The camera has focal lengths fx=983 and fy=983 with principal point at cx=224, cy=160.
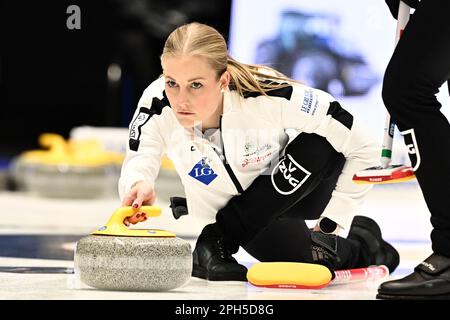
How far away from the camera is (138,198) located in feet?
8.84

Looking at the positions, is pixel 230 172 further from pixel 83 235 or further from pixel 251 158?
pixel 83 235

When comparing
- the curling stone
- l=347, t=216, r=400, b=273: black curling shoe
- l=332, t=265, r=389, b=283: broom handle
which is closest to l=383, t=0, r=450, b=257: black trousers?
l=332, t=265, r=389, b=283: broom handle

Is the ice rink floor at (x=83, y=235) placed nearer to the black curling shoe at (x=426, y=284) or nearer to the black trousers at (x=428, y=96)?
the black curling shoe at (x=426, y=284)

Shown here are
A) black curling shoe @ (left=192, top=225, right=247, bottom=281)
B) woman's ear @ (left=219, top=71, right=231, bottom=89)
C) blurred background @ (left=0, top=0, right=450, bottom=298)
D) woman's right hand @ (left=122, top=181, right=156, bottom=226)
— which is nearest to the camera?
woman's right hand @ (left=122, top=181, right=156, bottom=226)

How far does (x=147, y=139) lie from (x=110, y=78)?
5.93m

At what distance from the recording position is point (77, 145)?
22.7ft

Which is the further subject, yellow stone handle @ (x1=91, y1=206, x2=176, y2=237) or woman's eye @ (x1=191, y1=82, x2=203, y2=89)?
woman's eye @ (x1=191, y1=82, x2=203, y2=89)

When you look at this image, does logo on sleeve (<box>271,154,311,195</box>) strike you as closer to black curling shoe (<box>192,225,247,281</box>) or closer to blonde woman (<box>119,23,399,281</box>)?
blonde woman (<box>119,23,399,281</box>)

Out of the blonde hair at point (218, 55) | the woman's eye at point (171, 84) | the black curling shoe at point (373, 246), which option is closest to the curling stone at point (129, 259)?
the woman's eye at point (171, 84)

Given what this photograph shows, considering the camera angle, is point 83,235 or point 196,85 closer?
point 196,85

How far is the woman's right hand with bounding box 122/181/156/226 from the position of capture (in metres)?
2.68

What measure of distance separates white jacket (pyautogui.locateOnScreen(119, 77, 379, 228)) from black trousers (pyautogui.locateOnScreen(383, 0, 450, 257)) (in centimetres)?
47

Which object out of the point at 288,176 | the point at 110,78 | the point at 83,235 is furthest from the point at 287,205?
the point at 110,78

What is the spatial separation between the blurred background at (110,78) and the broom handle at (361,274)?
698mm
